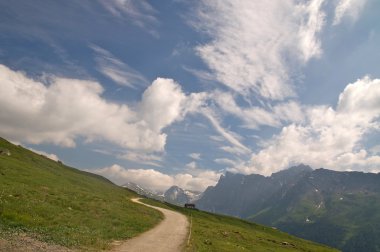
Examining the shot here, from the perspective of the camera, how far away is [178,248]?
120ft

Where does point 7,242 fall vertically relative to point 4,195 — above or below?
below

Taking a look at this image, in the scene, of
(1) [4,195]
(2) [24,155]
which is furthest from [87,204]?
(2) [24,155]

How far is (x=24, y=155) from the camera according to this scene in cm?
13950

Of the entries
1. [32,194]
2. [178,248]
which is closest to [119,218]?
[32,194]

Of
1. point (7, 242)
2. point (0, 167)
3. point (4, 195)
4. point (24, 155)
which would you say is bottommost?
point (7, 242)

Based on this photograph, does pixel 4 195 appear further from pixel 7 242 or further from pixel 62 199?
pixel 7 242

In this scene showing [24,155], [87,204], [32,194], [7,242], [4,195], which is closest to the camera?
[7,242]

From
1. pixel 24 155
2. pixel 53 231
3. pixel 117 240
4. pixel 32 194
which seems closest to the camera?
pixel 53 231

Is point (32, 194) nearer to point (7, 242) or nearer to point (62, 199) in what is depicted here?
point (62, 199)

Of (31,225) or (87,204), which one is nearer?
(31,225)

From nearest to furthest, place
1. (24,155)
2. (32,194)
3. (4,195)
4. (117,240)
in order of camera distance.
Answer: (117,240) < (4,195) < (32,194) < (24,155)

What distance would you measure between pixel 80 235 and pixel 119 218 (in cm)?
1864

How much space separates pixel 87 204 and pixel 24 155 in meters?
99.5

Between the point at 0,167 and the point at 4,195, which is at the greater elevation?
the point at 0,167
